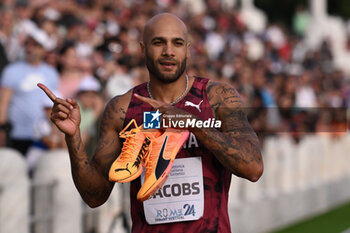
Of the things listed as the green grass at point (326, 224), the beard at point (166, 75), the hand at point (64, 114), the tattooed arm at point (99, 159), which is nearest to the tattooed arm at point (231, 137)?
the beard at point (166, 75)

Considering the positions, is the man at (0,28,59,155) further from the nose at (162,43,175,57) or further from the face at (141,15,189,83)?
the nose at (162,43,175,57)

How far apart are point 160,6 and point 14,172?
1134 cm

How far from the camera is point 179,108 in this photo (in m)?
4.14

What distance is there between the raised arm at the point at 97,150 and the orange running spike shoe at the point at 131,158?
0.35m

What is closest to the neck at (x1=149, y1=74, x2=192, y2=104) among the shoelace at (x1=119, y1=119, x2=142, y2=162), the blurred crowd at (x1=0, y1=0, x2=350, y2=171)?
the shoelace at (x1=119, y1=119, x2=142, y2=162)

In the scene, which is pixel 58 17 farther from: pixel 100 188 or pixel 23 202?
pixel 100 188

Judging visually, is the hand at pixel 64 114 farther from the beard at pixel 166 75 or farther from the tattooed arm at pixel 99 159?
the beard at pixel 166 75

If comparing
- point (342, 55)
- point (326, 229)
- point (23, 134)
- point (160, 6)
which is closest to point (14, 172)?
point (23, 134)

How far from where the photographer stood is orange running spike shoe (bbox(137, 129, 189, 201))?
3828 millimetres

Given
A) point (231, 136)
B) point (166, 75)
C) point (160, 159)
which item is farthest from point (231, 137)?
point (166, 75)

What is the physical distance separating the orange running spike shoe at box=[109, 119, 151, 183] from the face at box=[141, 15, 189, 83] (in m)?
0.43

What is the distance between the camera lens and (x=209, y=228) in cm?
432

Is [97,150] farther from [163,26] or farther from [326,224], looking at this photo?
[326,224]

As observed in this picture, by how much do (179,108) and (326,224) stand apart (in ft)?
31.3
